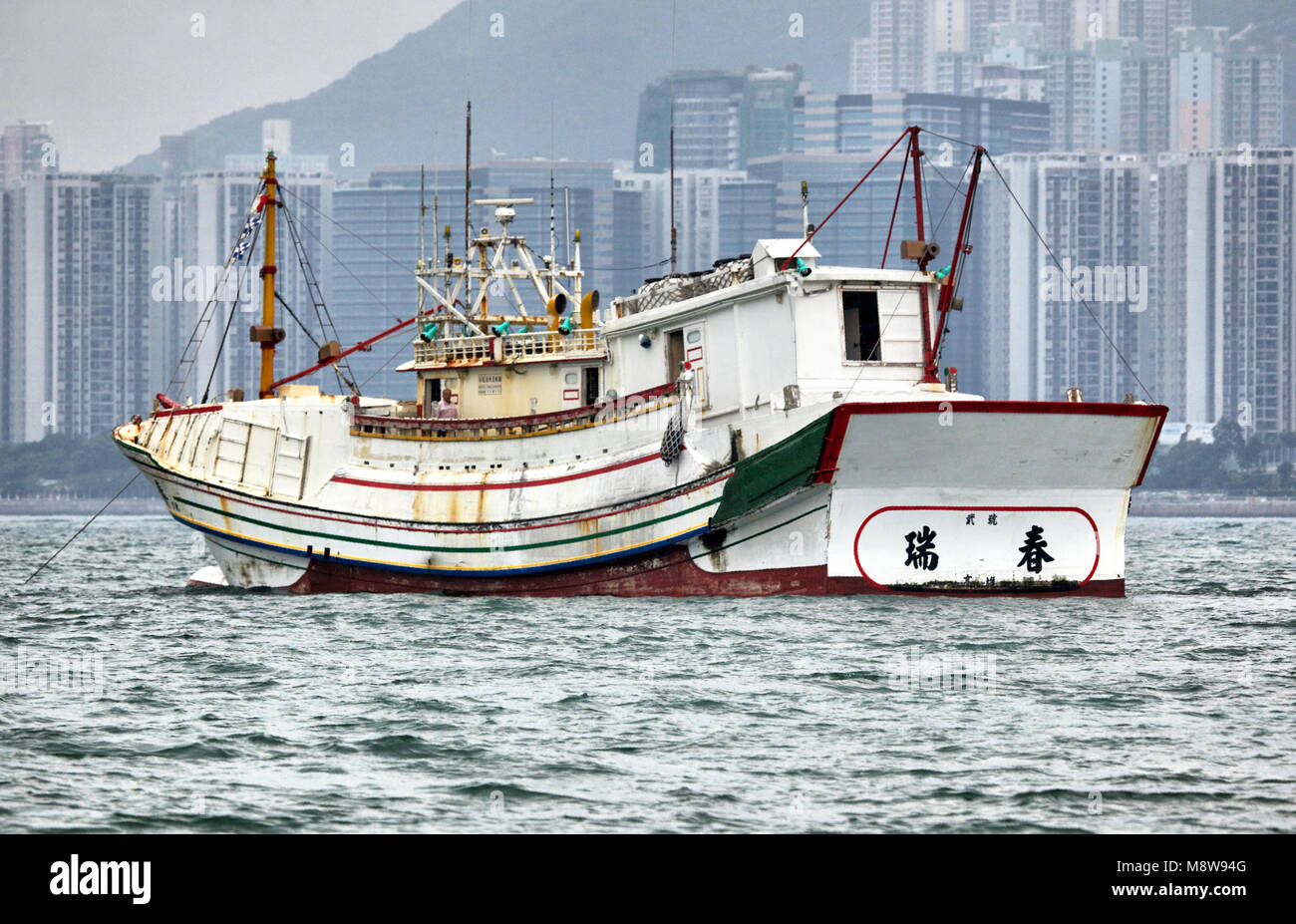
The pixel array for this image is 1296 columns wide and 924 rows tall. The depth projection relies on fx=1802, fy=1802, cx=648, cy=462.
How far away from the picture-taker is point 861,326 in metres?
32.2

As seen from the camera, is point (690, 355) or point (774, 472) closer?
point (774, 472)

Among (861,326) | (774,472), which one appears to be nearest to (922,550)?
(774,472)

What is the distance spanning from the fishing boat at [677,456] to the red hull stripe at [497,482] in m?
0.05

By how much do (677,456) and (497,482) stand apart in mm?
3914

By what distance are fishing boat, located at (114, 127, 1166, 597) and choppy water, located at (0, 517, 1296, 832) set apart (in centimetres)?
100

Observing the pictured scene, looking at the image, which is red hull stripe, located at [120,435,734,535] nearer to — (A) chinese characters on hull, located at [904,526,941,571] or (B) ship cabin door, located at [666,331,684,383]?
(B) ship cabin door, located at [666,331,684,383]

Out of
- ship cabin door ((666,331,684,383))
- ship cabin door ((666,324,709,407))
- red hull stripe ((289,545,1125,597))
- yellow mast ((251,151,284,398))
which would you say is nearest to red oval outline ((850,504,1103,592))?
red hull stripe ((289,545,1125,597))

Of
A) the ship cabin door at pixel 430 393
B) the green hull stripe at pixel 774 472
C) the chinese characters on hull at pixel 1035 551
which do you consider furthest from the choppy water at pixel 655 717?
the ship cabin door at pixel 430 393

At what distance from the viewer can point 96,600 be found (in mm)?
37562

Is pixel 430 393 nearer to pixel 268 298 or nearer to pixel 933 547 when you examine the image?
pixel 268 298
